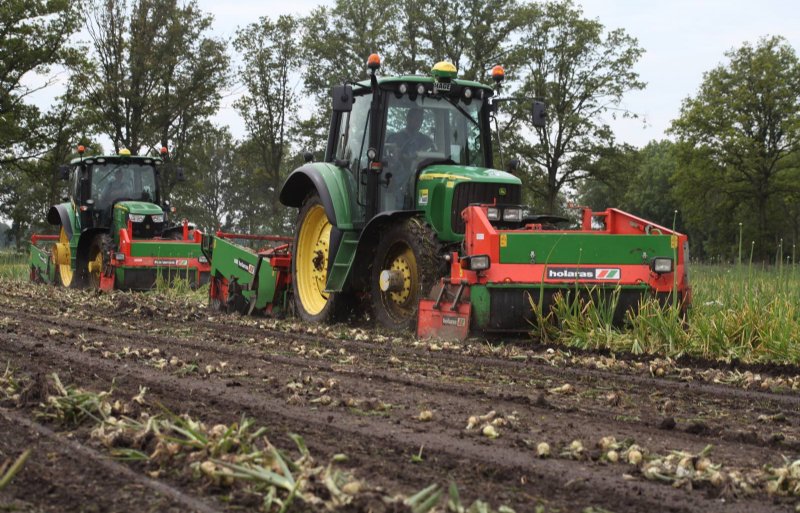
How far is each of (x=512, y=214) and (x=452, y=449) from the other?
5528 mm

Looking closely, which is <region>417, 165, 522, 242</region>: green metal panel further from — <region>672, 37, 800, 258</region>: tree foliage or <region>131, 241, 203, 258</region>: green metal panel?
<region>672, 37, 800, 258</region>: tree foliage

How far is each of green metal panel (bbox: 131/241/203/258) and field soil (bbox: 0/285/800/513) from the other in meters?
7.84

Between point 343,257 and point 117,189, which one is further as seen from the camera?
point 117,189

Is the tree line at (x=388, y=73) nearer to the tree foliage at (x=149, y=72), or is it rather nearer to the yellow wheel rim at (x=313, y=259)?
the tree foliage at (x=149, y=72)

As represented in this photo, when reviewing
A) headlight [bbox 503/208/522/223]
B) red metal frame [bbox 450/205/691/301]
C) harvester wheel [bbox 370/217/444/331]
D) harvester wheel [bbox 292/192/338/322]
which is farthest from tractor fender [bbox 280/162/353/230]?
headlight [bbox 503/208/522/223]

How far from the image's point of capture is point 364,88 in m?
9.98

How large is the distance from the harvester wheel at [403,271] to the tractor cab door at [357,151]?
550 millimetres

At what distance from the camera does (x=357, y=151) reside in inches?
397

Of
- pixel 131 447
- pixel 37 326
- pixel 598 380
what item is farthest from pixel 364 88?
pixel 131 447

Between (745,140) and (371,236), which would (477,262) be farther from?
(745,140)

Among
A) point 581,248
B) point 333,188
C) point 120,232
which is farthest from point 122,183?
point 581,248

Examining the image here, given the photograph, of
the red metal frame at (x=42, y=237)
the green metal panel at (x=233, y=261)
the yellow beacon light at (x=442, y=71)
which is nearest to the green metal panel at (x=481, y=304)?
the yellow beacon light at (x=442, y=71)

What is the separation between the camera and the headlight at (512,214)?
30.1 ft

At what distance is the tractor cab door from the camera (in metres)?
9.92
